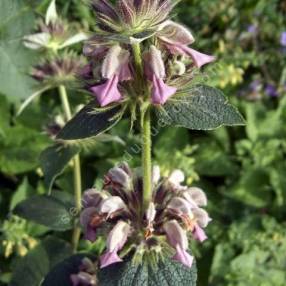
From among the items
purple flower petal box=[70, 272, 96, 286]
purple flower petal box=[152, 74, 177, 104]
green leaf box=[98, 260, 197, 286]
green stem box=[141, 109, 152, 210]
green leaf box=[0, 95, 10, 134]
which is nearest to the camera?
purple flower petal box=[152, 74, 177, 104]

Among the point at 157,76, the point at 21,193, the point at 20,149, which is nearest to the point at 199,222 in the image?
the point at 157,76

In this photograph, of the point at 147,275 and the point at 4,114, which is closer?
the point at 147,275

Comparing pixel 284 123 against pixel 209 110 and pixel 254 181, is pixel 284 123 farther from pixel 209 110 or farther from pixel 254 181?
pixel 209 110

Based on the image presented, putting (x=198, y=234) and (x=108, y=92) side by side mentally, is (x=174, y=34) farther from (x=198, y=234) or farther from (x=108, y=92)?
(x=198, y=234)

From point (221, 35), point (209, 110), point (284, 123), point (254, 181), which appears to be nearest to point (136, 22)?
point (209, 110)

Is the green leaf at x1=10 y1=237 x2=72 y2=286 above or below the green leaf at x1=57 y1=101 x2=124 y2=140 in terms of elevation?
below

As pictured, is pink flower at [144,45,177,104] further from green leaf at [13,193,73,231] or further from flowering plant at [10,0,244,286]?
green leaf at [13,193,73,231]

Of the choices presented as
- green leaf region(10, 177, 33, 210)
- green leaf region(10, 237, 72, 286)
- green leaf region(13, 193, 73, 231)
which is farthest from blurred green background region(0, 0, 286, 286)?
green leaf region(13, 193, 73, 231)

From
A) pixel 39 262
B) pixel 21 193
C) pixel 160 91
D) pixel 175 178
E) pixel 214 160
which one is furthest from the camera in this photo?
pixel 214 160

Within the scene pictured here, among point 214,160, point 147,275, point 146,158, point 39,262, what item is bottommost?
point 214,160
